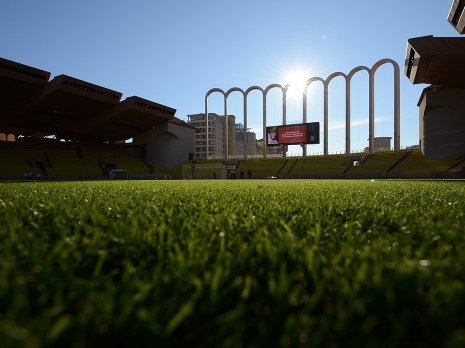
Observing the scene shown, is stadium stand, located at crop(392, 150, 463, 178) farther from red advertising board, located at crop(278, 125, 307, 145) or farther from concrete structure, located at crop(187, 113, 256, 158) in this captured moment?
concrete structure, located at crop(187, 113, 256, 158)

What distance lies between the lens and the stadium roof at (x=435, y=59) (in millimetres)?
15516

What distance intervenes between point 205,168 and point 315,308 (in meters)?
46.3

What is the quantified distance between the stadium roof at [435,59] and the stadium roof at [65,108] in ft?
91.0

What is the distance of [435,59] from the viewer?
1636 cm

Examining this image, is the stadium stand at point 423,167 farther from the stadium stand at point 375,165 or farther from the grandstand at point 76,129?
the grandstand at point 76,129

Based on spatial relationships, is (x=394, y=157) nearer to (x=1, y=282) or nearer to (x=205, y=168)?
(x=205, y=168)

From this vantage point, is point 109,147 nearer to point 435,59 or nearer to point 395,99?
point 395,99

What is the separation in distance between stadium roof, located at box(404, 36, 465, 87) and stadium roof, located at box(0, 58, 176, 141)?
27734mm

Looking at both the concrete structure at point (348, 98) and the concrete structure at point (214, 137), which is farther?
the concrete structure at point (214, 137)

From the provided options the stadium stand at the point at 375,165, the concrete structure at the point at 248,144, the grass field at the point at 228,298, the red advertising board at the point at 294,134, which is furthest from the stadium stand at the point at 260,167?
the concrete structure at the point at 248,144

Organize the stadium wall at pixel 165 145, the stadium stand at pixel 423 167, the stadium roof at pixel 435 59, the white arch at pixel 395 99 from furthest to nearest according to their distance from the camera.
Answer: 1. the stadium wall at pixel 165 145
2. the white arch at pixel 395 99
3. the stadium stand at pixel 423 167
4. the stadium roof at pixel 435 59

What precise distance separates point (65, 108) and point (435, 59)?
34.8 metres

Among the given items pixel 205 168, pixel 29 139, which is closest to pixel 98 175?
pixel 29 139

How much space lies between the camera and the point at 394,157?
36406 millimetres
